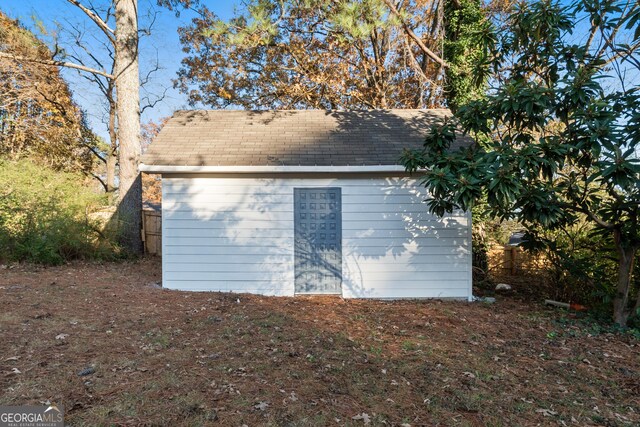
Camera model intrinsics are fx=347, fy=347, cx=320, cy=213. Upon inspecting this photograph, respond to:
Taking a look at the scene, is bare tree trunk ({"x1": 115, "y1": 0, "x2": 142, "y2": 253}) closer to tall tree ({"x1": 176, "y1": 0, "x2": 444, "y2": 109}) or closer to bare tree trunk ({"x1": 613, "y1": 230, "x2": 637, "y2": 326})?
tall tree ({"x1": 176, "y1": 0, "x2": 444, "y2": 109})

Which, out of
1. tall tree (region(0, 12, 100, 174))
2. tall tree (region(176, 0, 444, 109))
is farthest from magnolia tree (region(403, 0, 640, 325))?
tall tree (region(0, 12, 100, 174))

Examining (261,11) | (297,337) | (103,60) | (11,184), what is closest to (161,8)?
(261,11)

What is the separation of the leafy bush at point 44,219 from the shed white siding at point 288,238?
3087 mm

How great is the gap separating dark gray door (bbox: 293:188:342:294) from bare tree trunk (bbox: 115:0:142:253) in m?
5.39

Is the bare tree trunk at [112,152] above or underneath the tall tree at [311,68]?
underneath

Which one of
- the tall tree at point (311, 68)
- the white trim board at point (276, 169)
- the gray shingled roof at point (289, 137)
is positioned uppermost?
the tall tree at point (311, 68)

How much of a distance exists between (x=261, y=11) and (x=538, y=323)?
31.5 ft

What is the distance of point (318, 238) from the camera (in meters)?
6.16

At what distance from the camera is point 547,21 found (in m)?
4.71

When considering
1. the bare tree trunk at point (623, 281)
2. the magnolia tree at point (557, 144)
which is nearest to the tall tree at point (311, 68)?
the magnolia tree at point (557, 144)

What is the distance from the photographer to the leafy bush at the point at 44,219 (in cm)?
717

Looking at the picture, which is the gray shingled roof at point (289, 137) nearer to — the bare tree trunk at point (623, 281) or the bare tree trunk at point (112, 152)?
the bare tree trunk at point (623, 281)

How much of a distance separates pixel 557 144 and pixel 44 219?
9.25 meters

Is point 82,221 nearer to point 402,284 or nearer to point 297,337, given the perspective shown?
point 297,337
